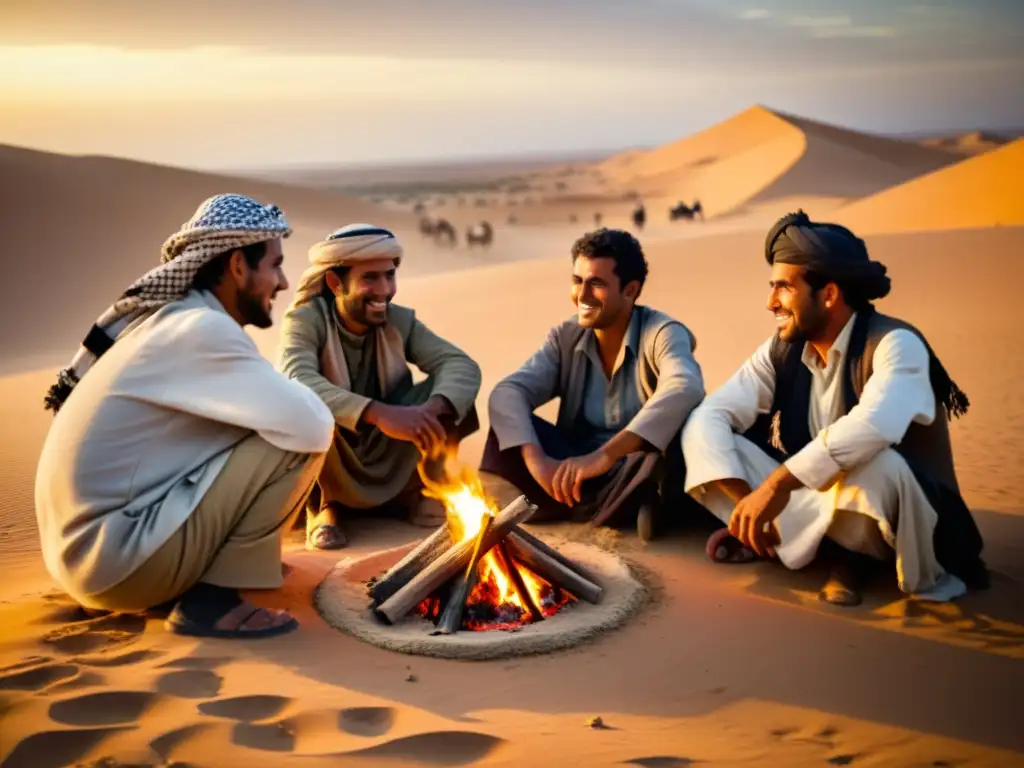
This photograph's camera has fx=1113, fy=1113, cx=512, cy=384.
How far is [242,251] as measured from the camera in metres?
4.32

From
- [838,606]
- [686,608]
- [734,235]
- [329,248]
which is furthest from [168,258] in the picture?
[734,235]

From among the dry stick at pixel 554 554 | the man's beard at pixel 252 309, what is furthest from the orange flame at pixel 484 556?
the man's beard at pixel 252 309

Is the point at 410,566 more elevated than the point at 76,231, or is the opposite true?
the point at 76,231

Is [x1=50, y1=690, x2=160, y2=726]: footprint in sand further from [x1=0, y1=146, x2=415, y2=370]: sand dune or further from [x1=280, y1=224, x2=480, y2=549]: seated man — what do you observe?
[x1=0, y1=146, x2=415, y2=370]: sand dune

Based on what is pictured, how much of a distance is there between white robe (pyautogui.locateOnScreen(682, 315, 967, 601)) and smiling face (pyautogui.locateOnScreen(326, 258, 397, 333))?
182cm

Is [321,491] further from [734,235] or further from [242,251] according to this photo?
[734,235]

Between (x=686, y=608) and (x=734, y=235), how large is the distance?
14.1 m

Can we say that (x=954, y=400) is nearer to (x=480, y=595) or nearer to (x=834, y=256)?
(x=834, y=256)

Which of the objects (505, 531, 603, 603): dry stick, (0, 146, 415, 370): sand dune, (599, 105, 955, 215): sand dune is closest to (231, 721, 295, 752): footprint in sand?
(505, 531, 603, 603): dry stick

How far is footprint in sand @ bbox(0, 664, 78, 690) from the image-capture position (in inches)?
146

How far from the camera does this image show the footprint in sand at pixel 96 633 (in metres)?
4.06

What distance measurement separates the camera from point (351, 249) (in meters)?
5.75

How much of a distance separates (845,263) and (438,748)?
9.03 feet

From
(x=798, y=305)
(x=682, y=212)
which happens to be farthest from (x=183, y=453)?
(x=682, y=212)
